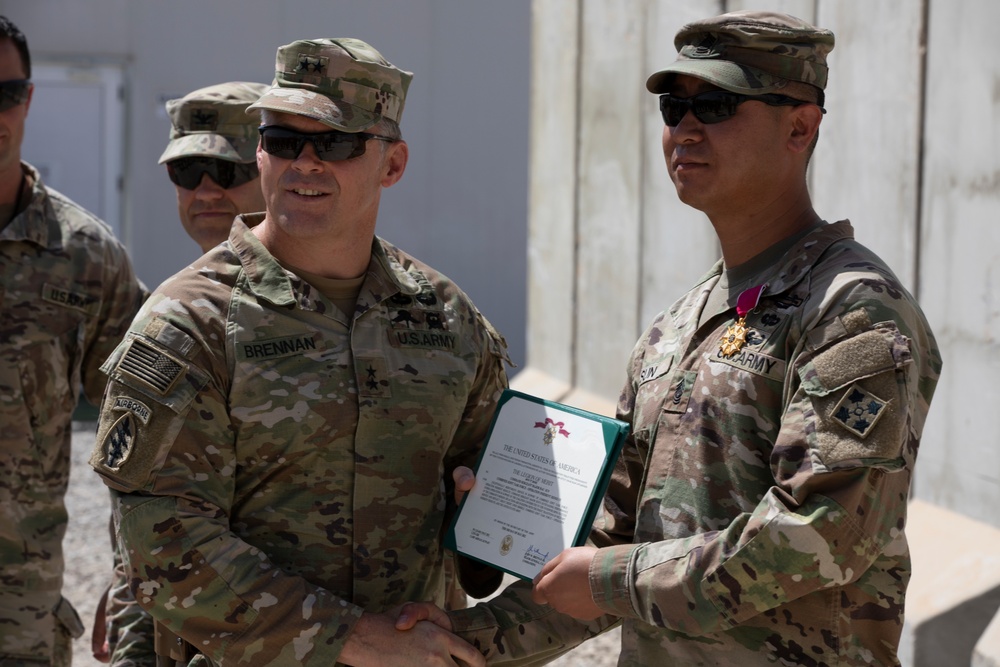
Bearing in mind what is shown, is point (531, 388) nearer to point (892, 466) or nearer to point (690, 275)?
point (690, 275)

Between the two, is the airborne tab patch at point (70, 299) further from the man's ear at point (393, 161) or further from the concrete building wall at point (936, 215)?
the concrete building wall at point (936, 215)

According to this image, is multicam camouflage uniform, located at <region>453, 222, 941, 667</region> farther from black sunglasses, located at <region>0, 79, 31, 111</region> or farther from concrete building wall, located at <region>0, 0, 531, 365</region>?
concrete building wall, located at <region>0, 0, 531, 365</region>

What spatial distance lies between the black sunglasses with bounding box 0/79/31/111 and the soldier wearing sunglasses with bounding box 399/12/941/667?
7.69 feet

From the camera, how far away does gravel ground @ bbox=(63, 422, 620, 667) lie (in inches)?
233

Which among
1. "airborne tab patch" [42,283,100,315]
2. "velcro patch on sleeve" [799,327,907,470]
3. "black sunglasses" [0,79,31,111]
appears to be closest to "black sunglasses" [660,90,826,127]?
"velcro patch on sleeve" [799,327,907,470]

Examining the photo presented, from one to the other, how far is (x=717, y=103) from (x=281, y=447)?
4.35ft

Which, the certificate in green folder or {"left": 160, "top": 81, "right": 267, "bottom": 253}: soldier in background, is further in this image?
{"left": 160, "top": 81, "right": 267, "bottom": 253}: soldier in background

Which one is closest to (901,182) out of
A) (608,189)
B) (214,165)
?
(214,165)

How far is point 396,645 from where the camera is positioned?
286cm

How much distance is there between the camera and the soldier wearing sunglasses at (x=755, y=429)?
2467 mm

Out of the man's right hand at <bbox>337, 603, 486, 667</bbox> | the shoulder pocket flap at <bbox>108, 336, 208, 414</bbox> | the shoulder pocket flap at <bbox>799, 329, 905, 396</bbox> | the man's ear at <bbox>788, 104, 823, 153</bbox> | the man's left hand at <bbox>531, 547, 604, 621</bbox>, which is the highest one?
the man's ear at <bbox>788, 104, 823, 153</bbox>

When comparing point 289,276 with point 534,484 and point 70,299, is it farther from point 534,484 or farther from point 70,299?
point 70,299

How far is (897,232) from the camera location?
5.08 meters

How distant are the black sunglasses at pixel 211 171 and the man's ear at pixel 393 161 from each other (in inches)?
42.4
